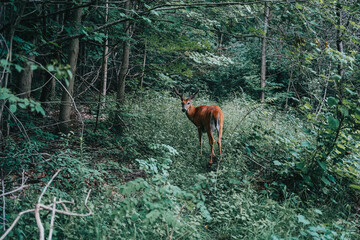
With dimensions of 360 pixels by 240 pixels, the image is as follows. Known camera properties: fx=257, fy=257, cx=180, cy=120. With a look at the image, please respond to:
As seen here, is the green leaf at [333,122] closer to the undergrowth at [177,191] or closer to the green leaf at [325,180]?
the undergrowth at [177,191]

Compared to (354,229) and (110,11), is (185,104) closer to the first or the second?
(110,11)

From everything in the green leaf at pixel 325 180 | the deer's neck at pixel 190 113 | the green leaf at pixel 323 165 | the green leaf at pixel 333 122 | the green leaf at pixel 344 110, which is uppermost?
the green leaf at pixel 344 110

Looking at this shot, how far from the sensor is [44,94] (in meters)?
7.52

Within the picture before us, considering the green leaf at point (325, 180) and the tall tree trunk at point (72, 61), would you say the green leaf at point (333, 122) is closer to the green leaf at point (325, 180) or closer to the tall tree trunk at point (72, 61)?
the green leaf at point (325, 180)

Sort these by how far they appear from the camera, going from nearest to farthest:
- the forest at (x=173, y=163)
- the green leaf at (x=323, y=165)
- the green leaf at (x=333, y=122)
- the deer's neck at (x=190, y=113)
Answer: the forest at (x=173, y=163)
the green leaf at (x=333, y=122)
the green leaf at (x=323, y=165)
the deer's neck at (x=190, y=113)

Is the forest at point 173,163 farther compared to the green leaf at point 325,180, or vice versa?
the green leaf at point 325,180

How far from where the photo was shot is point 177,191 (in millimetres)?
2490

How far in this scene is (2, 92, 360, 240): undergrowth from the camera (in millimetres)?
2596

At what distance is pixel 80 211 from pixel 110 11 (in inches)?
200

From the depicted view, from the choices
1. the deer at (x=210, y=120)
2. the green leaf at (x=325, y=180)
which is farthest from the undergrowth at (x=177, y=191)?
the deer at (x=210, y=120)

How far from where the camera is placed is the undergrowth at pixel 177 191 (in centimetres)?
260

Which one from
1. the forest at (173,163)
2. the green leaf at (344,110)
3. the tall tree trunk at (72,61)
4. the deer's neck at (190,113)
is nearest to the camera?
the forest at (173,163)

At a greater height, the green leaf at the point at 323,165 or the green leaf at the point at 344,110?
the green leaf at the point at 344,110

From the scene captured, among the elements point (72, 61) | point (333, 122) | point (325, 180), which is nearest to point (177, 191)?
point (333, 122)
